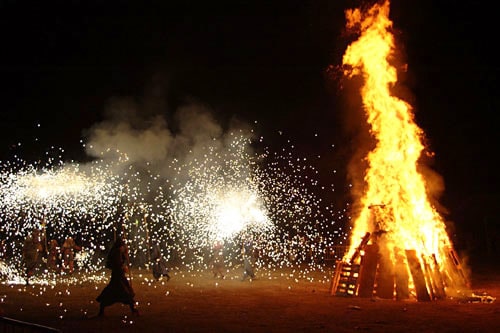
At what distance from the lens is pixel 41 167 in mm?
27016

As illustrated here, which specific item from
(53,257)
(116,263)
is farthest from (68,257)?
(116,263)

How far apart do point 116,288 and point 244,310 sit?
108 inches

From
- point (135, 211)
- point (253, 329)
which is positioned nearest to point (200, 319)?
point (253, 329)

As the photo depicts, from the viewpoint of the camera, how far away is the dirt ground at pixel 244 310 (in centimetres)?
948

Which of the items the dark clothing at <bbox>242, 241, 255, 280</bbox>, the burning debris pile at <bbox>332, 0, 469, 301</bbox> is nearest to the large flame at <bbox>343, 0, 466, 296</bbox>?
the burning debris pile at <bbox>332, 0, 469, 301</bbox>

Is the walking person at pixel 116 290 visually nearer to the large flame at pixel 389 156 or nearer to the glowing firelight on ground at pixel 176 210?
the large flame at pixel 389 156

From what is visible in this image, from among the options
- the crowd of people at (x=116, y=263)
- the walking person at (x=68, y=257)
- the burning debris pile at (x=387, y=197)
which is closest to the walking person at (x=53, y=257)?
the crowd of people at (x=116, y=263)

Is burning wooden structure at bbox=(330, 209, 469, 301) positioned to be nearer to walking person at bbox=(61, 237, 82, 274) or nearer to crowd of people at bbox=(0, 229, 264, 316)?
crowd of people at bbox=(0, 229, 264, 316)

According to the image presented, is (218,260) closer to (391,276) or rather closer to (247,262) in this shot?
(247,262)

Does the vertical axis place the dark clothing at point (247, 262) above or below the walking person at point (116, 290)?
above

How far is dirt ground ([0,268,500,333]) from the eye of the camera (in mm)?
9484

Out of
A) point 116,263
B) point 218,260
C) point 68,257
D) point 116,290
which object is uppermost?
point 218,260

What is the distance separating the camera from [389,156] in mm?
14664

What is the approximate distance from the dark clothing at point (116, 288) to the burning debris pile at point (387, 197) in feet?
19.0
